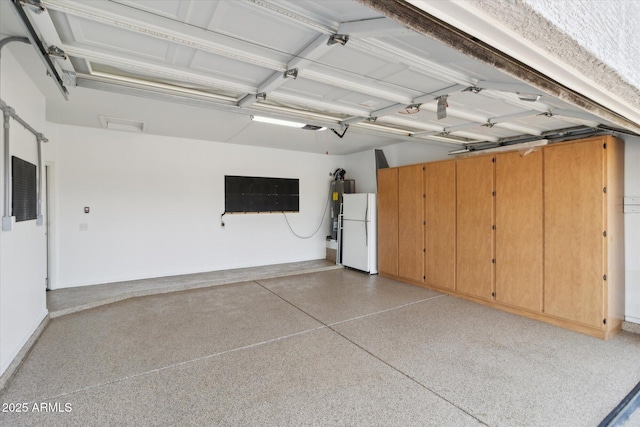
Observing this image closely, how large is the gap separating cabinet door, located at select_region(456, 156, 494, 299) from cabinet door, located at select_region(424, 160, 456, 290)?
0.32 feet

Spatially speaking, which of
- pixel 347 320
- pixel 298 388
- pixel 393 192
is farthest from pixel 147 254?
pixel 393 192

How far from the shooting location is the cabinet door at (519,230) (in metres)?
3.96

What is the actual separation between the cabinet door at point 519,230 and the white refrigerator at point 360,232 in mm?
2412

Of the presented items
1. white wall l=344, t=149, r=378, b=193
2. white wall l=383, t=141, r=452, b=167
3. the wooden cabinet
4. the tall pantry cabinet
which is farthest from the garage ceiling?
white wall l=344, t=149, r=378, b=193

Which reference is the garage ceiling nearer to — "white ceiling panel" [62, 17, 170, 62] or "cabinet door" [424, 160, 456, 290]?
"white ceiling panel" [62, 17, 170, 62]

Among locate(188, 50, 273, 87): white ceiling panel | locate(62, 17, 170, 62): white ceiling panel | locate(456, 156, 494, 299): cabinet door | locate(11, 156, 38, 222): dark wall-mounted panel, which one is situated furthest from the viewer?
locate(456, 156, 494, 299): cabinet door

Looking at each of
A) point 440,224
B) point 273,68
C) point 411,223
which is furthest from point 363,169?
point 273,68

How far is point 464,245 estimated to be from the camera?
15.7 feet

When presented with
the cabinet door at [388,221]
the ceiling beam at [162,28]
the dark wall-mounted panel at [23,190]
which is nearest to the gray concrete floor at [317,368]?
the dark wall-mounted panel at [23,190]

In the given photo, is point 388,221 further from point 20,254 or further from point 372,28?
point 20,254

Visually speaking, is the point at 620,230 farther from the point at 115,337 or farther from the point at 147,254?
the point at 147,254

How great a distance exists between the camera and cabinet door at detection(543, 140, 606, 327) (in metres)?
3.46

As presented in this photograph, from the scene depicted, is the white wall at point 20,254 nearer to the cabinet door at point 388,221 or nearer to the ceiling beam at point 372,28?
the ceiling beam at point 372,28

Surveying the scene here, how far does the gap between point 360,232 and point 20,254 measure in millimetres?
5063
